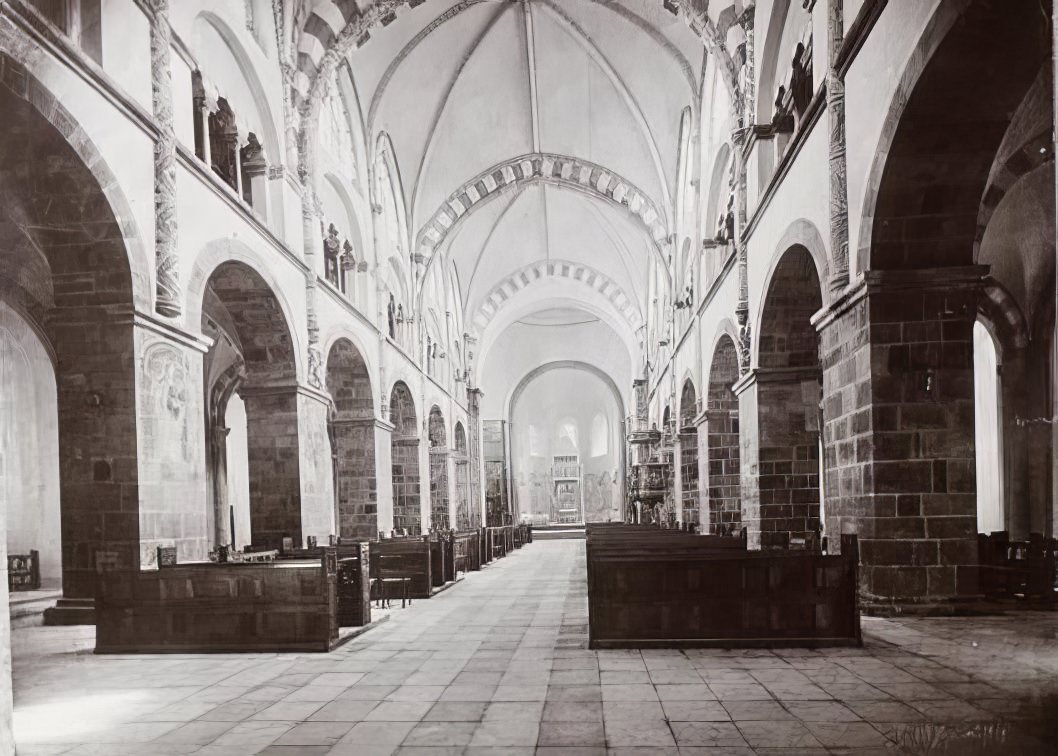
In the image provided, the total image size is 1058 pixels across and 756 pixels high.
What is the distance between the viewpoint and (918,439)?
7.47 m

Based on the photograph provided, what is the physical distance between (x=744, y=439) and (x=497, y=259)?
18764 millimetres

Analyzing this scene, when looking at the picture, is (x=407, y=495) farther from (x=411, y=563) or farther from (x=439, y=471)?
(x=411, y=563)

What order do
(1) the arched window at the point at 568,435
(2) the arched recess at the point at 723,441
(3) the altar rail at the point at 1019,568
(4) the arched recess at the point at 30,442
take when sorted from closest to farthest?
1. (3) the altar rail at the point at 1019,568
2. (4) the arched recess at the point at 30,442
3. (2) the arched recess at the point at 723,441
4. (1) the arched window at the point at 568,435

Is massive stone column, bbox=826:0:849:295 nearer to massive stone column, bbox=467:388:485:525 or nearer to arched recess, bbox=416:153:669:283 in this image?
arched recess, bbox=416:153:669:283

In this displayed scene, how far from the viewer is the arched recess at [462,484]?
98.5ft

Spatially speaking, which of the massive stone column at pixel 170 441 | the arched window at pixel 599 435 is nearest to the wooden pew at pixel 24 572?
the massive stone column at pixel 170 441

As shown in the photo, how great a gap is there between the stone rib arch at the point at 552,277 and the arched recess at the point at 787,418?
18794mm

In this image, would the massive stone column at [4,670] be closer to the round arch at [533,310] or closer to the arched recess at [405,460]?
the arched recess at [405,460]

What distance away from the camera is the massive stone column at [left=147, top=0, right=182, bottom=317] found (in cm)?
897

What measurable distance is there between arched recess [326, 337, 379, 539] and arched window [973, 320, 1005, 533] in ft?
36.9

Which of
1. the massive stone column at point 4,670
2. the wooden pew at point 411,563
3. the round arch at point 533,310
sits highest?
the round arch at point 533,310

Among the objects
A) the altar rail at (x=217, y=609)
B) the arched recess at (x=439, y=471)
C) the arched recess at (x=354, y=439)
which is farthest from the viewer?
the arched recess at (x=439, y=471)

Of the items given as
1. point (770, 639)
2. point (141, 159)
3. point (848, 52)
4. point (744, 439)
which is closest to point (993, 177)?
point (848, 52)

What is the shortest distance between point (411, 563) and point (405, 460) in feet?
36.5
